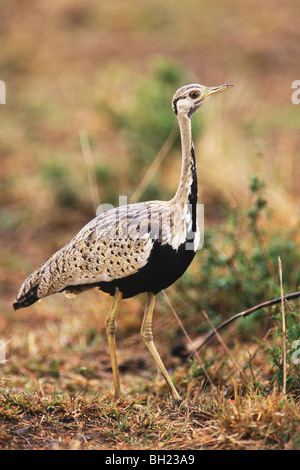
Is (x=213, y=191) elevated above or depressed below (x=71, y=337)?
above

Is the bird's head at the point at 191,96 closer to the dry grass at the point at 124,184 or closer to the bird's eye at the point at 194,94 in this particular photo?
the bird's eye at the point at 194,94

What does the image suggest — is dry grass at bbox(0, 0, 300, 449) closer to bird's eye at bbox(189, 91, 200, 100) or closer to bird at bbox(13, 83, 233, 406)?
bird at bbox(13, 83, 233, 406)

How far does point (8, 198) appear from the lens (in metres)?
8.84

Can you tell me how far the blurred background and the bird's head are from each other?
122 cm

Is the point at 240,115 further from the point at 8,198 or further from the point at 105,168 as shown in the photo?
the point at 8,198

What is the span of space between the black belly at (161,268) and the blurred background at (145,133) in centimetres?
133

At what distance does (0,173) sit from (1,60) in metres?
6.16

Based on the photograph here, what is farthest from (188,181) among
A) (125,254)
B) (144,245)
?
(125,254)

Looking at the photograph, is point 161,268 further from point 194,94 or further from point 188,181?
point 194,94

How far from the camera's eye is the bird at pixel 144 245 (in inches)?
132

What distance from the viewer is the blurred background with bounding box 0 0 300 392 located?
17.6 feet

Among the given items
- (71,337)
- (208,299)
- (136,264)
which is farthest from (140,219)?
(71,337)

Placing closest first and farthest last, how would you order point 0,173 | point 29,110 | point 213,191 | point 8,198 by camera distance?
point 213,191 → point 8,198 → point 0,173 → point 29,110

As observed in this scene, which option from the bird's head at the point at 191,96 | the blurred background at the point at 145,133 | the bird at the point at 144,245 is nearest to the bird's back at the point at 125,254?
the bird at the point at 144,245
